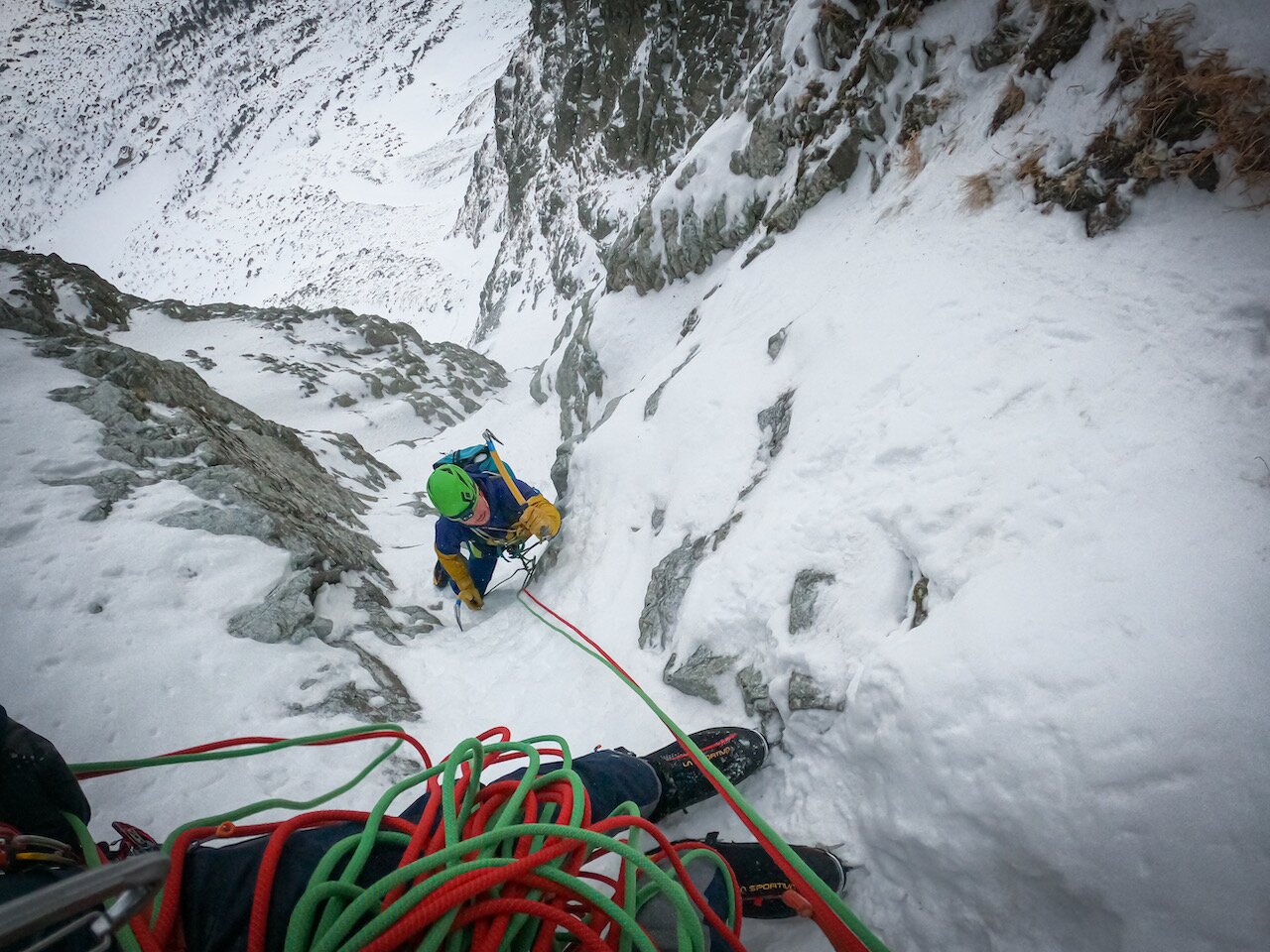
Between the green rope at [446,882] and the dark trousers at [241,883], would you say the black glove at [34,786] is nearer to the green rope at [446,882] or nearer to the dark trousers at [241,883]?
the dark trousers at [241,883]

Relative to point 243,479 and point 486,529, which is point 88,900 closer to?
point 486,529

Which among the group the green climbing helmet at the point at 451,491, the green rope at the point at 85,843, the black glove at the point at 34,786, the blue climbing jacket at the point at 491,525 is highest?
the black glove at the point at 34,786

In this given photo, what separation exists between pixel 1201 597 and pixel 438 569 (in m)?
5.26

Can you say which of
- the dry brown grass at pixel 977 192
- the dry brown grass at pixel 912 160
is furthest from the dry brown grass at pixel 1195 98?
the dry brown grass at pixel 912 160

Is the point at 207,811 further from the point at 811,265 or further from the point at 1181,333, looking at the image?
the point at 811,265

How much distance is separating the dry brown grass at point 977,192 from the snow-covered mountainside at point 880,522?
2.9 inches

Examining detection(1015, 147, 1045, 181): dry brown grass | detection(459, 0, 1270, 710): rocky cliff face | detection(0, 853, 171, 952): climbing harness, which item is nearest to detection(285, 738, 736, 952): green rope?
detection(0, 853, 171, 952): climbing harness

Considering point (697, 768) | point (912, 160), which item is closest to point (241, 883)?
point (697, 768)

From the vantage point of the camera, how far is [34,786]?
1368 millimetres

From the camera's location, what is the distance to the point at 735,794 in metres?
1.76

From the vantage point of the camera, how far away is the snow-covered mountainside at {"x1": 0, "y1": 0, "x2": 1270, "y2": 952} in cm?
143

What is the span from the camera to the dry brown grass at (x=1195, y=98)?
223 cm

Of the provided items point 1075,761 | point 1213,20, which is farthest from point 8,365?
point 1213,20

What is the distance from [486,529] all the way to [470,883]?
384 centimetres
